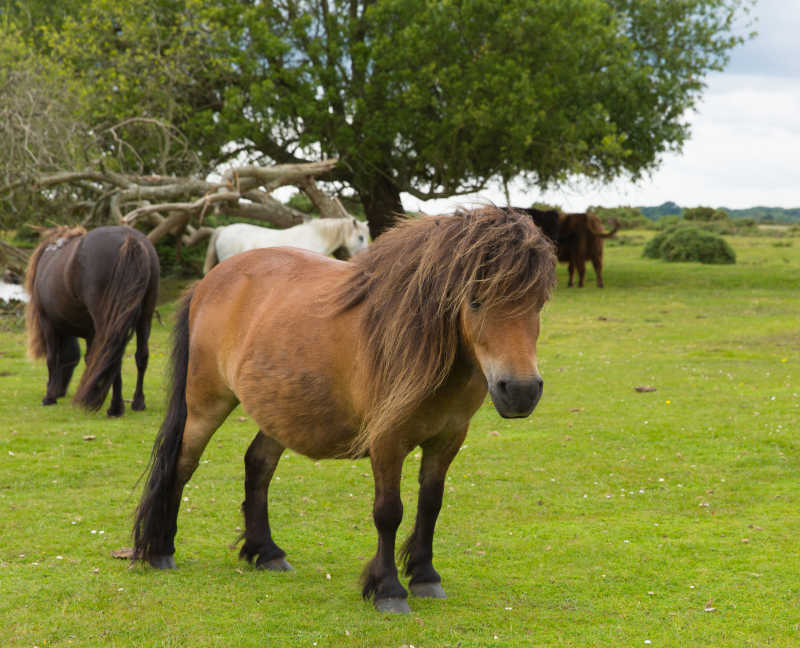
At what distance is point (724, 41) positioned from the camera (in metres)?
25.7

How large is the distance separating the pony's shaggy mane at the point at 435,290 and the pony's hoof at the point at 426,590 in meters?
0.83

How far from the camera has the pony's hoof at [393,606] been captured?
4090 mm

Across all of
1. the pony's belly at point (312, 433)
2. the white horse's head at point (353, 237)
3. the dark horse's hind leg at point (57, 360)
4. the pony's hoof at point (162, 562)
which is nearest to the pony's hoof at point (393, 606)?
the pony's belly at point (312, 433)

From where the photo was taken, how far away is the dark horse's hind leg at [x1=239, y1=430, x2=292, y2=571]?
16.1 ft

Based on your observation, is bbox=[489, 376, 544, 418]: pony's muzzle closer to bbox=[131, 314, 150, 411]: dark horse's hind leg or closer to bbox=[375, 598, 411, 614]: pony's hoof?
bbox=[375, 598, 411, 614]: pony's hoof

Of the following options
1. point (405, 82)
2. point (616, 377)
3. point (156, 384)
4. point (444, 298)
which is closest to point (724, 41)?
point (405, 82)

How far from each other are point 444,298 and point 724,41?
2548cm

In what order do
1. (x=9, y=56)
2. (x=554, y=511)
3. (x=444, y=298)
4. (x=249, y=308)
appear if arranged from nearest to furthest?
(x=444, y=298) → (x=249, y=308) → (x=554, y=511) → (x=9, y=56)

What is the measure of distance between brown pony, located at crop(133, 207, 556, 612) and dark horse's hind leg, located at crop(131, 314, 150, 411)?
422 centimetres

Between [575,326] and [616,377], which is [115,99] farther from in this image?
[616,377]

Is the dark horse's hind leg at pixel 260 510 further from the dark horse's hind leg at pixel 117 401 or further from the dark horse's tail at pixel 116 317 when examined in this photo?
the dark horse's hind leg at pixel 117 401

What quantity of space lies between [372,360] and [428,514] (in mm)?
915

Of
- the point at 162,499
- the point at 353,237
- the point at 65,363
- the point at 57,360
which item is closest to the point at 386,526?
the point at 162,499

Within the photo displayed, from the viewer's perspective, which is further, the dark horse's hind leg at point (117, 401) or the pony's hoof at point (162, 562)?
the dark horse's hind leg at point (117, 401)
